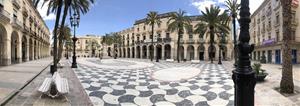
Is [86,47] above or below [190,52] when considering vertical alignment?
above

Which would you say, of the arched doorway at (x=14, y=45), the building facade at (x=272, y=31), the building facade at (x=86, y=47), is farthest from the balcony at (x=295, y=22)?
the building facade at (x=86, y=47)

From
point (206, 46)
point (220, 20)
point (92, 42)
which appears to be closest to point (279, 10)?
point (220, 20)

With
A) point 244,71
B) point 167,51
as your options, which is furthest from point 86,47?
point 244,71

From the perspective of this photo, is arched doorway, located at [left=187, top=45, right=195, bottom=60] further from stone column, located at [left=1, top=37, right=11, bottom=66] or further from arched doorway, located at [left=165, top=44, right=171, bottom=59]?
stone column, located at [left=1, top=37, right=11, bottom=66]

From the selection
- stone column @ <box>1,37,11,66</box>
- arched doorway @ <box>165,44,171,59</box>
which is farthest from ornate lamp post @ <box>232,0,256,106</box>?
arched doorway @ <box>165,44,171,59</box>

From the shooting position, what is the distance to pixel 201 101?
998 centimetres

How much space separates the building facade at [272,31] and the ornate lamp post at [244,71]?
102 feet

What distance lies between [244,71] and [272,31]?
36.4 metres

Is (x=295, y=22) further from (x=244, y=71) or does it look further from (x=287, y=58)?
(x=244, y=71)

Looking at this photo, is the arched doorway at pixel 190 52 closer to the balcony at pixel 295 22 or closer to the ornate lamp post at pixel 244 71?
the balcony at pixel 295 22

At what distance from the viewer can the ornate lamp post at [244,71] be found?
3.78 meters

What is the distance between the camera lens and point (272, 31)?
36.0 meters

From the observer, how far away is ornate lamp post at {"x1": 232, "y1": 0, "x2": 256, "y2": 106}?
12.4ft

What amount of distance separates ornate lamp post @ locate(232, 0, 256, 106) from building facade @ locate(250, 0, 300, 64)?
3110 centimetres
